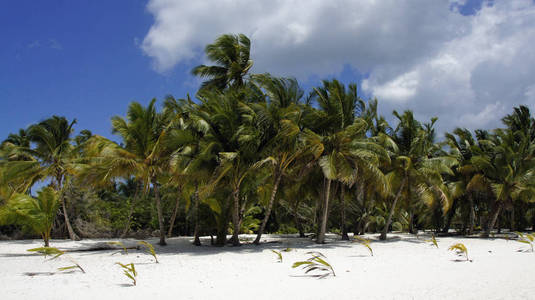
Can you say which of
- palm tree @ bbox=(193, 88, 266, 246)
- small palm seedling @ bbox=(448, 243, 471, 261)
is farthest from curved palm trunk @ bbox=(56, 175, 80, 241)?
small palm seedling @ bbox=(448, 243, 471, 261)

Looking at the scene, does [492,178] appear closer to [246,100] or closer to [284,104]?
[284,104]

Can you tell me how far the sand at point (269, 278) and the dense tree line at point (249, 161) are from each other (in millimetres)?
3169

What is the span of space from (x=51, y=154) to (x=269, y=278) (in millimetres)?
14011

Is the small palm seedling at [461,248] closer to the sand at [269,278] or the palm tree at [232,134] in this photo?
the sand at [269,278]

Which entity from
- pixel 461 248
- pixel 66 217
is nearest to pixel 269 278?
pixel 461 248

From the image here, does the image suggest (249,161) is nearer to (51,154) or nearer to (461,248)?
(461,248)

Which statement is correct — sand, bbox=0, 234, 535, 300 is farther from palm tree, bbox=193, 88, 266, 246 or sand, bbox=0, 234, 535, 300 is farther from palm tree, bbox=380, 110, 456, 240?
palm tree, bbox=380, 110, 456, 240

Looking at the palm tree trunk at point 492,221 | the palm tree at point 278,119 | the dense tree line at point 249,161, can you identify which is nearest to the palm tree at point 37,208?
the dense tree line at point 249,161

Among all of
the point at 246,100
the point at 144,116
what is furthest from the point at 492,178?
the point at 144,116

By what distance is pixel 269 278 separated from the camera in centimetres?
732

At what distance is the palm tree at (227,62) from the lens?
15.6m

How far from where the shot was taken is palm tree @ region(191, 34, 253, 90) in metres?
15.6

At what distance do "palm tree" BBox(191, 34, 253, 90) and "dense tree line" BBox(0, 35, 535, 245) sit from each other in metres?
0.04

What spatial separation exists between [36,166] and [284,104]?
1158cm
